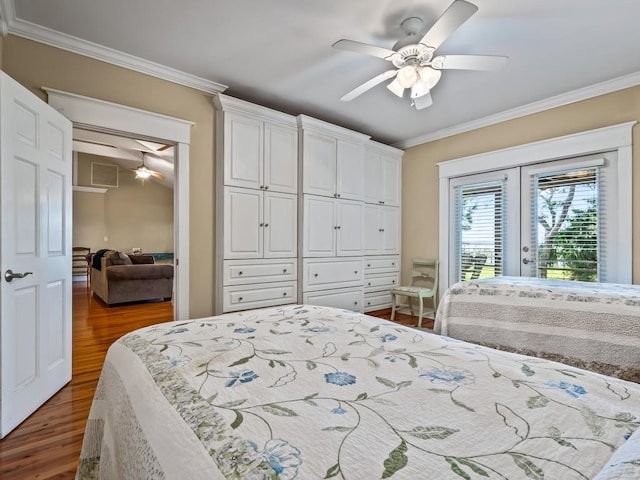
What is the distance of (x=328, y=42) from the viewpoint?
233 centimetres

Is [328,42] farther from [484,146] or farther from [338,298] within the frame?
[338,298]

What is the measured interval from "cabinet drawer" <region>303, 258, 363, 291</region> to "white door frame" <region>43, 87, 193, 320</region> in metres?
1.21

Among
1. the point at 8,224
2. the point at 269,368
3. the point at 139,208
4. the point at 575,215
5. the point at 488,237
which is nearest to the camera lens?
the point at 269,368

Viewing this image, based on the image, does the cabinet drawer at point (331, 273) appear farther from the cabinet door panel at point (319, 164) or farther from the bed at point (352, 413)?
the bed at point (352, 413)

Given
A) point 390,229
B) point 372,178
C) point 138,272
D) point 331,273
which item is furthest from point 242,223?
point 138,272

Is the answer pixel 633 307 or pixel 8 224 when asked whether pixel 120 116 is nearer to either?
pixel 8 224

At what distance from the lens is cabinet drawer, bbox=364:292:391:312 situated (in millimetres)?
4215

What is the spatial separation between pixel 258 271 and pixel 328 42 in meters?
2.03

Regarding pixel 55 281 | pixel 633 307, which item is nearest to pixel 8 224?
pixel 55 281

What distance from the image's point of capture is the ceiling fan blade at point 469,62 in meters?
1.98

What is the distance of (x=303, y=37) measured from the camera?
228cm

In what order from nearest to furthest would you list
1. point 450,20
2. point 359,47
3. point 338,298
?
point 450,20 → point 359,47 → point 338,298

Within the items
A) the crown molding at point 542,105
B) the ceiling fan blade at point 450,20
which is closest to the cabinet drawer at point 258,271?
the ceiling fan blade at point 450,20

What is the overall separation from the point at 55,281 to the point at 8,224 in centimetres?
59
